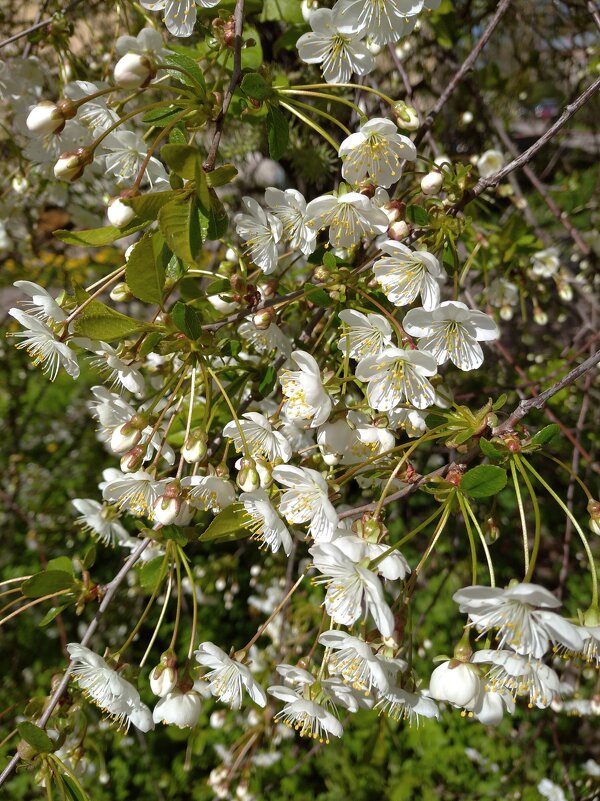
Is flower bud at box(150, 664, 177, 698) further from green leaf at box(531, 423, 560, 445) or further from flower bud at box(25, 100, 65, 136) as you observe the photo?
flower bud at box(25, 100, 65, 136)

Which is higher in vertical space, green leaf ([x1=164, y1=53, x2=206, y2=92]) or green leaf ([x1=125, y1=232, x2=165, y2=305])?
green leaf ([x1=164, y1=53, x2=206, y2=92])

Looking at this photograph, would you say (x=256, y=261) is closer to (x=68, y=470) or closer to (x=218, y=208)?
(x=218, y=208)

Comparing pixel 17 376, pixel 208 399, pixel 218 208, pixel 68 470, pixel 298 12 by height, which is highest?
pixel 298 12

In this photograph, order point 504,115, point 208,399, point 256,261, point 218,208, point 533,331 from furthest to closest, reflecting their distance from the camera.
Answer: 1. point 533,331
2. point 504,115
3. point 256,261
4. point 208,399
5. point 218,208

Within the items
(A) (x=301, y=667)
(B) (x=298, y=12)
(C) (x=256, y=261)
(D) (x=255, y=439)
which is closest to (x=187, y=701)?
(A) (x=301, y=667)

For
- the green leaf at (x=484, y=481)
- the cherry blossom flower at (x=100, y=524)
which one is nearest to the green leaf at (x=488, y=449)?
the green leaf at (x=484, y=481)

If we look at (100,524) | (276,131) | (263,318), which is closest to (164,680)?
(100,524)

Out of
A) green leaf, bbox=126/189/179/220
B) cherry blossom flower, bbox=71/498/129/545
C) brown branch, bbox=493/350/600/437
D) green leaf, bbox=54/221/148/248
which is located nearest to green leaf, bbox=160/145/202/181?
green leaf, bbox=126/189/179/220
